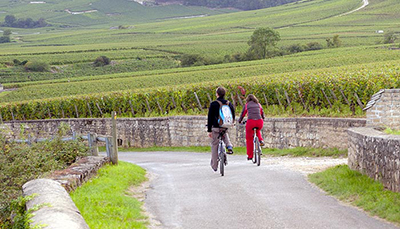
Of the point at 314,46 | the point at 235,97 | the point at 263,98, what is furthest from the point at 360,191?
the point at 314,46

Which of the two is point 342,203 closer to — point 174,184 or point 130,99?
point 174,184

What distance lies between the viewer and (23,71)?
339ft

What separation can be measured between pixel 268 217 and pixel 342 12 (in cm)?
17426

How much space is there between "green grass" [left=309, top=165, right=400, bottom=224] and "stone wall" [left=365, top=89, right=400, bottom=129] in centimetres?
388

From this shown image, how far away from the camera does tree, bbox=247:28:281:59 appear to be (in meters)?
89.1

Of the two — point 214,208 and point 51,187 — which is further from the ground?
point 51,187

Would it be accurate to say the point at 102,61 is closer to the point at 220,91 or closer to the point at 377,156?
the point at 220,91

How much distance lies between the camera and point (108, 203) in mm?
9969

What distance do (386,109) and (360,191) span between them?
6533 mm

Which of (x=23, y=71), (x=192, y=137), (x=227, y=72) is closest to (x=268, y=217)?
(x=192, y=137)

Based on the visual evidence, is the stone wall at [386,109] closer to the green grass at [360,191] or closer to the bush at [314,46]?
the green grass at [360,191]

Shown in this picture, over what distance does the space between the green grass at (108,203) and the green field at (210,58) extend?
14.1m

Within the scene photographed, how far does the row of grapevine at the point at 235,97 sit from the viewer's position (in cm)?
2438

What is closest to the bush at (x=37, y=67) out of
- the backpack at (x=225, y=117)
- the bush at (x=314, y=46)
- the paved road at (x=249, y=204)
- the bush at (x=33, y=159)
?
the bush at (x=314, y=46)
